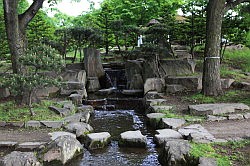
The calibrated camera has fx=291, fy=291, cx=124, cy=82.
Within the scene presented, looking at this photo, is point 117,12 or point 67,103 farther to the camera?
point 117,12

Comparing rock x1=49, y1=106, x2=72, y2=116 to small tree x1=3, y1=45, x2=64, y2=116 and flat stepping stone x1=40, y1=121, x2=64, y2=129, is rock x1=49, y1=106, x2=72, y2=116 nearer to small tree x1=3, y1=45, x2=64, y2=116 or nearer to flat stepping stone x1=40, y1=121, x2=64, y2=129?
small tree x1=3, y1=45, x2=64, y2=116

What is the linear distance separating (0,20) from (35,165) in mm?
13671

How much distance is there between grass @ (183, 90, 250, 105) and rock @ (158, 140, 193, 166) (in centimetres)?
454

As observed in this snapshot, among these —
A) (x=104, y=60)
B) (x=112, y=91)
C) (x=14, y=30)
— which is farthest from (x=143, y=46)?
(x=14, y=30)

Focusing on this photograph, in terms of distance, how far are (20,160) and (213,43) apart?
24.7ft

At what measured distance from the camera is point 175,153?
5.32 meters

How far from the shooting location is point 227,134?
663cm

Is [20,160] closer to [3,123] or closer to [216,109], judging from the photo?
[3,123]

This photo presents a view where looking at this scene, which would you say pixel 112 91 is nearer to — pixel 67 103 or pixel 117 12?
pixel 67 103

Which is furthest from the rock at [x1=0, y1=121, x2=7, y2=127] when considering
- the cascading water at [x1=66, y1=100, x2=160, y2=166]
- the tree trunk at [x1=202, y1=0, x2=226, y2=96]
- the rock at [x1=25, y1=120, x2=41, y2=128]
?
the tree trunk at [x1=202, y1=0, x2=226, y2=96]

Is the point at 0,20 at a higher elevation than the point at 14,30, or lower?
higher

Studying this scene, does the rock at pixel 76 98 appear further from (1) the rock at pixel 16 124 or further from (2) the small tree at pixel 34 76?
(1) the rock at pixel 16 124

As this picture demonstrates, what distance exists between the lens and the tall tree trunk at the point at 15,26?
9.29 meters

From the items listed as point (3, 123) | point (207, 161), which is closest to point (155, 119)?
point (207, 161)
